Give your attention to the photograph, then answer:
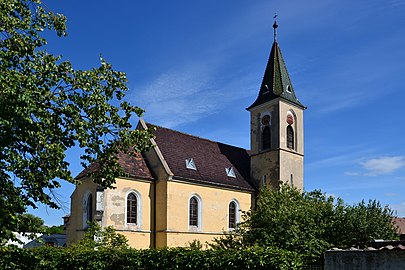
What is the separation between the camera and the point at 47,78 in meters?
12.0

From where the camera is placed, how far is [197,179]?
109 feet

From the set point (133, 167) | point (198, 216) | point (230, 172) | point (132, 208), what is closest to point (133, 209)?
point (132, 208)

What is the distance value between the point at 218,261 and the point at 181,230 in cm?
1662

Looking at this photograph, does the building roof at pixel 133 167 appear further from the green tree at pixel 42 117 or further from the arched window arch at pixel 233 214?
the green tree at pixel 42 117

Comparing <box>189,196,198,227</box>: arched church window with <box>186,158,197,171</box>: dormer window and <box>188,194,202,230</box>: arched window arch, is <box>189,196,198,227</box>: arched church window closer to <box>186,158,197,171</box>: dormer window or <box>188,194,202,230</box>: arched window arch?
<box>188,194,202,230</box>: arched window arch

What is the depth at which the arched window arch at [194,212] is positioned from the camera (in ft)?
107

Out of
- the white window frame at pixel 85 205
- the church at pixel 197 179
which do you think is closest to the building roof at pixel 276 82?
the church at pixel 197 179

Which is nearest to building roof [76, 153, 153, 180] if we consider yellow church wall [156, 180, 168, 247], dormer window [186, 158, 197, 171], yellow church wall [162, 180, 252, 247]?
→ yellow church wall [156, 180, 168, 247]

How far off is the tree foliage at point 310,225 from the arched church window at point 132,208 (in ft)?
26.1

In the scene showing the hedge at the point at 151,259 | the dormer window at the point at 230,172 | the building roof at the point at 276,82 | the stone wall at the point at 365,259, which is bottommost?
the hedge at the point at 151,259

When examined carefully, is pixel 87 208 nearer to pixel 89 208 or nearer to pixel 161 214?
pixel 89 208

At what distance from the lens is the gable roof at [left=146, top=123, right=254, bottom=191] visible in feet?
109

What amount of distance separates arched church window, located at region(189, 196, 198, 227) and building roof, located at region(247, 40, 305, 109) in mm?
11870

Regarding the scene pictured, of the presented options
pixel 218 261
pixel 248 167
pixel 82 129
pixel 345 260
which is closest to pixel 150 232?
pixel 248 167
